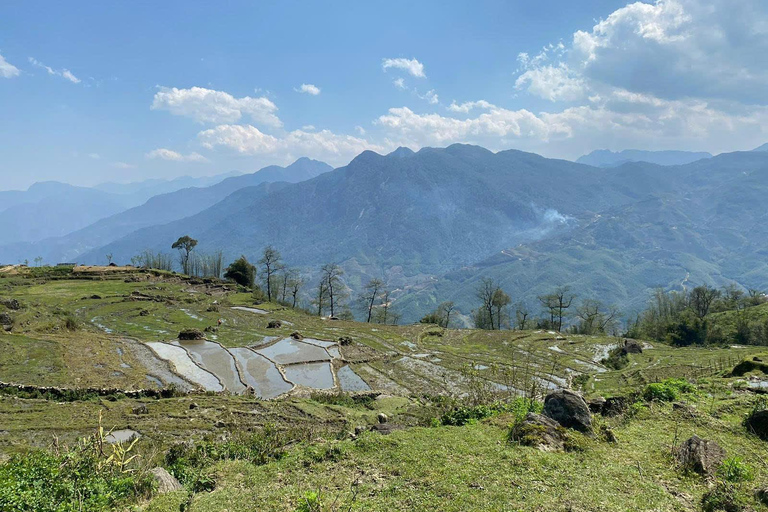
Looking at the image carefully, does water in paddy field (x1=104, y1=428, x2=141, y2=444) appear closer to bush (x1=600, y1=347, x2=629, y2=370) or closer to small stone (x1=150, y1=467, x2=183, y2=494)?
small stone (x1=150, y1=467, x2=183, y2=494)

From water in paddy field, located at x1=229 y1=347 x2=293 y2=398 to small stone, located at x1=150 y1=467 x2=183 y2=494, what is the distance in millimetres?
19537

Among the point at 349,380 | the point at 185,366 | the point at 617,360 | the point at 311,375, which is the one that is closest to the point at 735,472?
the point at 349,380

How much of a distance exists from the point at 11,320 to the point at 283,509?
47479 millimetres

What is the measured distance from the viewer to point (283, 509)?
1012 cm

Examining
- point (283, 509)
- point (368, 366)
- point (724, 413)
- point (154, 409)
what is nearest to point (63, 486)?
point (283, 509)

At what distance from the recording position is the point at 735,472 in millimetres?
10586

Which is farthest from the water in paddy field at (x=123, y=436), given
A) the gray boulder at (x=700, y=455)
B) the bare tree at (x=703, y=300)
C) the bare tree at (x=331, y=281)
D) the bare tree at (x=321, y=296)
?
the bare tree at (x=703, y=300)

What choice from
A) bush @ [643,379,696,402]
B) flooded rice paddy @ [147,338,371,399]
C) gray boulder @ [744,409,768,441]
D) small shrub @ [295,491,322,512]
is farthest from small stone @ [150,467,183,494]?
bush @ [643,379,696,402]

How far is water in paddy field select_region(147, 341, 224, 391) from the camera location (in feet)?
109

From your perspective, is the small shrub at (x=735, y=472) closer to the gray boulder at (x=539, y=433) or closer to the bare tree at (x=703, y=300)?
the gray boulder at (x=539, y=433)

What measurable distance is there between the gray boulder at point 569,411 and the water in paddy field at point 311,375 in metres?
23.8

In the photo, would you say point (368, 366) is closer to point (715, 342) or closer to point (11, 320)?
point (11, 320)

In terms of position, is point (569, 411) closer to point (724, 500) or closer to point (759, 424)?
point (724, 500)

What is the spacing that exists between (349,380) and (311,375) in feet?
13.1
